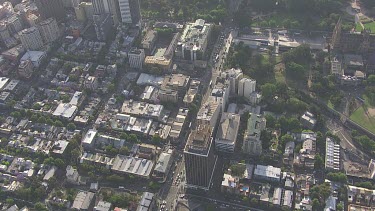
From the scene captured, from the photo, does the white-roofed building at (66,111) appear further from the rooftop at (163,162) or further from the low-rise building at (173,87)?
the rooftop at (163,162)

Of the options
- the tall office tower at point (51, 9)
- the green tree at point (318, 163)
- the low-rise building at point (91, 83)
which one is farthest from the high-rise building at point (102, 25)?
the green tree at point (318, 163)

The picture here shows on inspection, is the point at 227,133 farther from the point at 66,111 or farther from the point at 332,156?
the point at 66,111

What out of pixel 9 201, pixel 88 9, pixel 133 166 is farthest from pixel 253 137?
pixel 88 9

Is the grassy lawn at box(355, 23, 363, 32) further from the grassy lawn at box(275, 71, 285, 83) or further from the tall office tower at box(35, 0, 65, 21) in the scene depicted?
the tall office tower at box(35, 0, 65, 21)

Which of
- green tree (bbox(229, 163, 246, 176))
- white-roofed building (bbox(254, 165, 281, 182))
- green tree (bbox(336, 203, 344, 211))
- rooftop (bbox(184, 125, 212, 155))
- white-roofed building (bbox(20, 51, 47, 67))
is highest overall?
rooftop (bbox(184, 125, 212, 155))

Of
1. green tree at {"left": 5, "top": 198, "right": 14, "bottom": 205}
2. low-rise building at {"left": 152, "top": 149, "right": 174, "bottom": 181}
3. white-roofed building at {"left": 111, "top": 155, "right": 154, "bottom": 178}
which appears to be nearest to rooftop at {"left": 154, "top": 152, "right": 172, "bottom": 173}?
low-rise building at {"left": 152, "top": 149, "right": 174, "bottom": 181}
